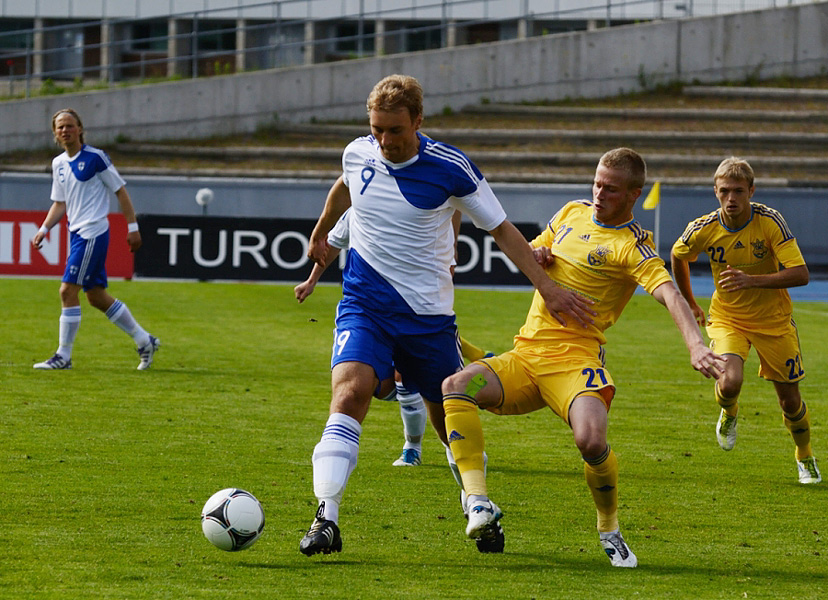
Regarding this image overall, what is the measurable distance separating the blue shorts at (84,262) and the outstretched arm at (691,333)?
6.40m

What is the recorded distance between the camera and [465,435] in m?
4.62

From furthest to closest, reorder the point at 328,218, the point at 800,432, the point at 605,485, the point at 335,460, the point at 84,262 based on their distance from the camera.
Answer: the point at 84,262, the point at 800,432, the point at 328,218, the point at 605,485, the point at 335,460

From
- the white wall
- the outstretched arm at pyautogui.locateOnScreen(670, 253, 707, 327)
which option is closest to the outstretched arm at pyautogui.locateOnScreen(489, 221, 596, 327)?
the outstretched arm at pyautogui.locateOnScreen(670, 253, 707, 327)

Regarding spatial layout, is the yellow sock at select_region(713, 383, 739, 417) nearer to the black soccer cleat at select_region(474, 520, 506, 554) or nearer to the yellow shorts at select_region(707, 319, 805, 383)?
the yellow shorts at select_region(707, 319, 805, 383)

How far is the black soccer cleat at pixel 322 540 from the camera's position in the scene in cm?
419

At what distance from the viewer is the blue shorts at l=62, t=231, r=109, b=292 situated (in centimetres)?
982

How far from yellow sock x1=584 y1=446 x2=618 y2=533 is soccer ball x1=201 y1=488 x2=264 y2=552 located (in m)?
1.34

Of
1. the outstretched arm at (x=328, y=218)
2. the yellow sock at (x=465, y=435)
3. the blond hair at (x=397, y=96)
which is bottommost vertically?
the yellow sock at (x=465, y=435)

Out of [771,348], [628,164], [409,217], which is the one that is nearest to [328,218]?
[409,217]

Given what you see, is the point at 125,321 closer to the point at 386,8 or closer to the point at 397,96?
the point at 397,96

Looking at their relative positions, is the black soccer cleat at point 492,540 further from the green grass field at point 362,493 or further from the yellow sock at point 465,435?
the yellow sock at point 465,435

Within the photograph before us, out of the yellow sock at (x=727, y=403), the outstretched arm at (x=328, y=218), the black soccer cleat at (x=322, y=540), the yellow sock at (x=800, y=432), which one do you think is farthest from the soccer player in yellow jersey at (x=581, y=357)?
the yellow sock at (x=800, y=432)

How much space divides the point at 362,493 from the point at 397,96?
2200 millimetres

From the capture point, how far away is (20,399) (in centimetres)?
834
